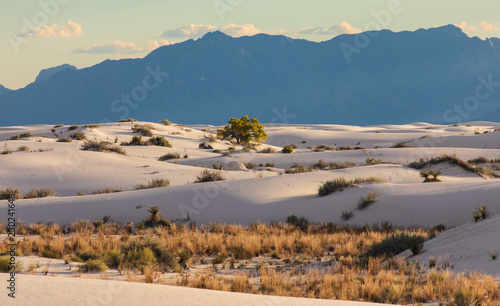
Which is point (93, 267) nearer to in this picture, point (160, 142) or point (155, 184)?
point (155, 184)

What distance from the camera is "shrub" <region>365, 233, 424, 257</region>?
10195mm

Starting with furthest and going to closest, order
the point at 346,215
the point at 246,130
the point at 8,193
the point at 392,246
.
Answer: the point at 246,130 < the point at 8,193 < the point at 346,215 < the point at 392,246

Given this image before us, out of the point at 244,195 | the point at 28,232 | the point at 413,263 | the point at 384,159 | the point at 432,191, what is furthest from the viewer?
the point at 384,159

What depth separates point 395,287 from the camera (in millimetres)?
7223

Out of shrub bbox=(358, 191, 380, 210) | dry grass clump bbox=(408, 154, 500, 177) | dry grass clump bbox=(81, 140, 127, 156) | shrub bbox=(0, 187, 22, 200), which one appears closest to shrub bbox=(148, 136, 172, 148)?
dry grass clump bbox=(81, 140, 127, 156)

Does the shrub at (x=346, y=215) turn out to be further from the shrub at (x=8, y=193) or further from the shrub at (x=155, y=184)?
the shrub at (x=8, y=193)

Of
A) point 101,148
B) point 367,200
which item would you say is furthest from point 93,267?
point 101,148

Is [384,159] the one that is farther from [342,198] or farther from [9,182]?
[9,182]

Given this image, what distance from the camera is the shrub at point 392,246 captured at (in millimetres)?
10195

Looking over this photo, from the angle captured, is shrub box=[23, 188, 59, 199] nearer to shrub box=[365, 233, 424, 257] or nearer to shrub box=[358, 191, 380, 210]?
shrub box=[358, 191, 380, 210]

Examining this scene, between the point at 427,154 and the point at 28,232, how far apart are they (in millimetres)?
24641

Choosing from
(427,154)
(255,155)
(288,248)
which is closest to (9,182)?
(288,248)

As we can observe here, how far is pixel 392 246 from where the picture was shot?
1034 cm

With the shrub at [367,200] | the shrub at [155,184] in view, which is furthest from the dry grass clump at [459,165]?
the shrub at [155,184]
